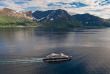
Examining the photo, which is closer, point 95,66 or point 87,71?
point 87,71

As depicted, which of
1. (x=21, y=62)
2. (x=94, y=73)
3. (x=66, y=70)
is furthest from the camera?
(x=21, y=62)

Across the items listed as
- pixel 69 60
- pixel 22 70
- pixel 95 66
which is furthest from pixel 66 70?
pixel 22 70

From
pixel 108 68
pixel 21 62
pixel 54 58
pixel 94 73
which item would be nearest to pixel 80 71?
pixel 94 73

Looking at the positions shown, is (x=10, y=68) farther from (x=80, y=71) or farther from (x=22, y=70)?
(x=80, y=71)

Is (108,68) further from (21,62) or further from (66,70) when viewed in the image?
(21,62)

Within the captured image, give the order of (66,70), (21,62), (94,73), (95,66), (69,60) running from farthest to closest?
(69,60) → (21,62) → (95,66) → (66,70) → (94,73)

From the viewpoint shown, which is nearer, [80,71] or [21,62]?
[80,71]

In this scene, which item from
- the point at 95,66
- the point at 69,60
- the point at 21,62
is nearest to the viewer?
the point at 95,66

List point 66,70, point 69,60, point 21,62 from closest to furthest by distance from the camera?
point 66,70
point 21,62
point 69,60

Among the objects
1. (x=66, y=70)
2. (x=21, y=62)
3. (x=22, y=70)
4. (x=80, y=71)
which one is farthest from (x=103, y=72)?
(x=21, y=62)
